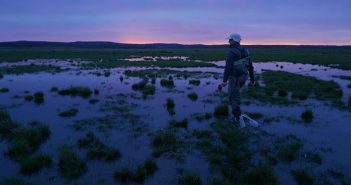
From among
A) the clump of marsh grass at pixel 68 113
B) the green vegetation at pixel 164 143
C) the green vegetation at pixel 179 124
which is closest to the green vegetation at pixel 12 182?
the green vegetation at pixel 164 143

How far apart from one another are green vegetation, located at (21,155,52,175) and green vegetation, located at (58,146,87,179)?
299 mm

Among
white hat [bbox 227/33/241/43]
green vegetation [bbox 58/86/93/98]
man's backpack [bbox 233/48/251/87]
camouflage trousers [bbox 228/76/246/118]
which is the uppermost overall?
white hat [bbox 227/33/241/43]

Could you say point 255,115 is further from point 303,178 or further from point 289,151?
point 303,178

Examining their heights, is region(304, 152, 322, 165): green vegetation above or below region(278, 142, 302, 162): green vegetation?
below

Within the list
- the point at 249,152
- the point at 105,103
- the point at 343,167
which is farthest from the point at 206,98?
the point at 343,167

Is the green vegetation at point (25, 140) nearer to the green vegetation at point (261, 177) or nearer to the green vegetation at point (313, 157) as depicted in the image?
the green vegetation at point (261, 177)

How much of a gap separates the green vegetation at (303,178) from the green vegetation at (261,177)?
0.47 metres

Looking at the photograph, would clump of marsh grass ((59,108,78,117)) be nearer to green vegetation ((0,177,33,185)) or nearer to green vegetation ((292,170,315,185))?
green vegetation ((0,177,33,185))

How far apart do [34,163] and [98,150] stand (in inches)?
58.6

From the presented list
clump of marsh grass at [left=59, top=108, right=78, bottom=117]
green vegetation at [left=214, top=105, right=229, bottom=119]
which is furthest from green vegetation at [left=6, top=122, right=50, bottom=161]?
green vegetation at [left=214, top=105, right=229, bottom=119]

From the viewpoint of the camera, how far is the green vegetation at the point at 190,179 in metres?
5.80

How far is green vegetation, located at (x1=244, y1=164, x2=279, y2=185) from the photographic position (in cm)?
586

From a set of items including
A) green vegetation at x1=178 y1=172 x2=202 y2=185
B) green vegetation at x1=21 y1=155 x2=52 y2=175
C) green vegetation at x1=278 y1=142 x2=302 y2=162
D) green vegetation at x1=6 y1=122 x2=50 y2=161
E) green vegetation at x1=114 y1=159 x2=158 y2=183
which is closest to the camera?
green vegetation at x1=178 y1=172 x2=202 y2=185

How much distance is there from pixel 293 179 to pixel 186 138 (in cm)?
339
